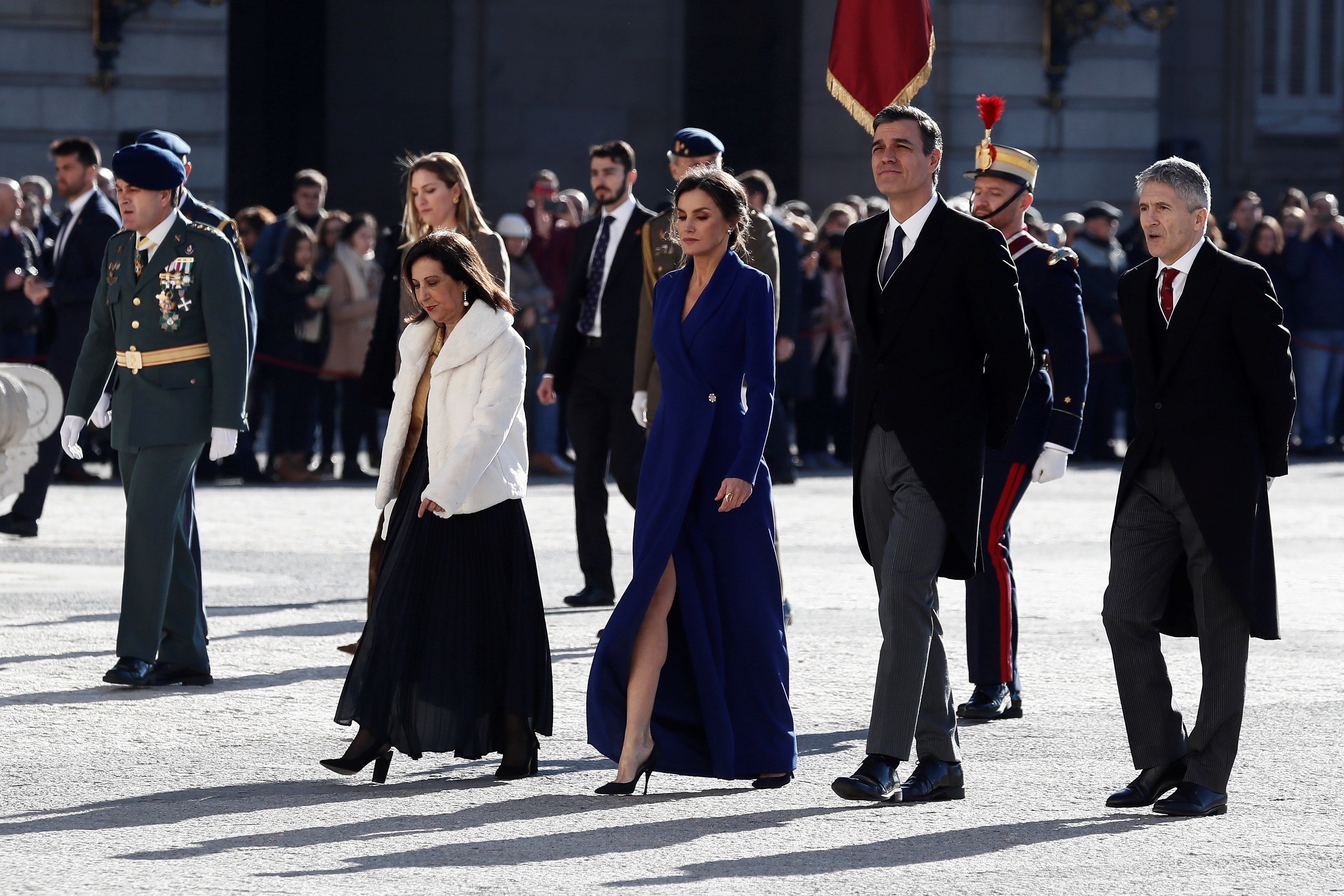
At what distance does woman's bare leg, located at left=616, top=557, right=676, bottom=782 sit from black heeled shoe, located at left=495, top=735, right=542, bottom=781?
0.26 meters

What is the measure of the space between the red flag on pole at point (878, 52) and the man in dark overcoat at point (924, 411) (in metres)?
1.94

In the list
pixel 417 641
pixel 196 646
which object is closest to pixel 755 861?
pixel 417 641

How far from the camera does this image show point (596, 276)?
10086mm

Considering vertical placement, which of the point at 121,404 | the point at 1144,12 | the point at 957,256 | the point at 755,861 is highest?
the point at 1144,12

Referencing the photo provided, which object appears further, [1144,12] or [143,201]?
[1144,12]

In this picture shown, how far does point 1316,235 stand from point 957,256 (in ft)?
43.2

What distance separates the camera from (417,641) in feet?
21.5

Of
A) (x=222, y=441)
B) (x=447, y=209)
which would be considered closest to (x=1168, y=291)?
(x=447, y=209)

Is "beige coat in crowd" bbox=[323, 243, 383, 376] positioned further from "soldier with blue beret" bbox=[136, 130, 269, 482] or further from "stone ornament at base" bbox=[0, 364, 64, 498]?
"soldier with blue beret" bbox=[136, 130, 269, 482]

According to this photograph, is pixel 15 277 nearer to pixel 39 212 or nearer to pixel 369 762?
pixel 39 212

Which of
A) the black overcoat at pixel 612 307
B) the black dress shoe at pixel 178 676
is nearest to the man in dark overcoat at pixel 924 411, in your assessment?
the black dress shoe at pixel 178 676

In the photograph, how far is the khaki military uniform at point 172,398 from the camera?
804 cm

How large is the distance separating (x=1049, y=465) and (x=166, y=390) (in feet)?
10.1

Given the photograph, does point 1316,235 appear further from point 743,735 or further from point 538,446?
point 743,735
